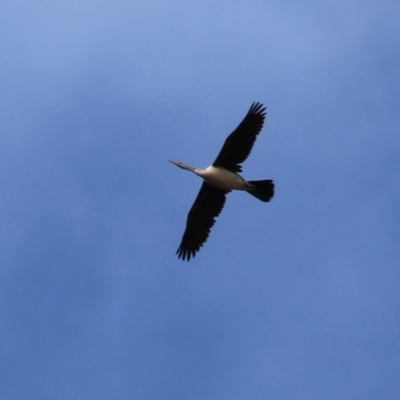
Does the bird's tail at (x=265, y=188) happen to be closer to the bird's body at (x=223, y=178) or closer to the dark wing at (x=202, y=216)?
the bird's body at (x=223, y=178)

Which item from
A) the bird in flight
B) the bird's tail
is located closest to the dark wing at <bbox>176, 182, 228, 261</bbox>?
the bird in flight

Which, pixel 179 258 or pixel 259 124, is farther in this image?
pixel 179 258

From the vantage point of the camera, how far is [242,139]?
3281 cm

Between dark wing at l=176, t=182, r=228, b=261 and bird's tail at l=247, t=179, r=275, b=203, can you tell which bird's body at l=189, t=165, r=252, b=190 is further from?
dark wing at l=176, t=182, r=228, b=261

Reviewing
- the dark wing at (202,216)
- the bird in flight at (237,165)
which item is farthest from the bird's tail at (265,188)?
the dark wing at (202,216)

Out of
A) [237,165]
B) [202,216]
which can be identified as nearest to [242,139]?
[237,165]

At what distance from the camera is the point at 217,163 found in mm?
33094

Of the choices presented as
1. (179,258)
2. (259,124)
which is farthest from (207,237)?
(259,124)

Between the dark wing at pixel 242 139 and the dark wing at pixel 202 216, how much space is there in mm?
1373

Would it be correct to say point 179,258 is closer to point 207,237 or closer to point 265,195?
point 207,237

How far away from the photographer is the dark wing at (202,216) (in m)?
34.2

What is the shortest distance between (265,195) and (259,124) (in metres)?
1.94

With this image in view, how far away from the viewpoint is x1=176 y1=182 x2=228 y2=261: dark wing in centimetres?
3422

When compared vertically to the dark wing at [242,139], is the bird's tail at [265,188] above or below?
below
